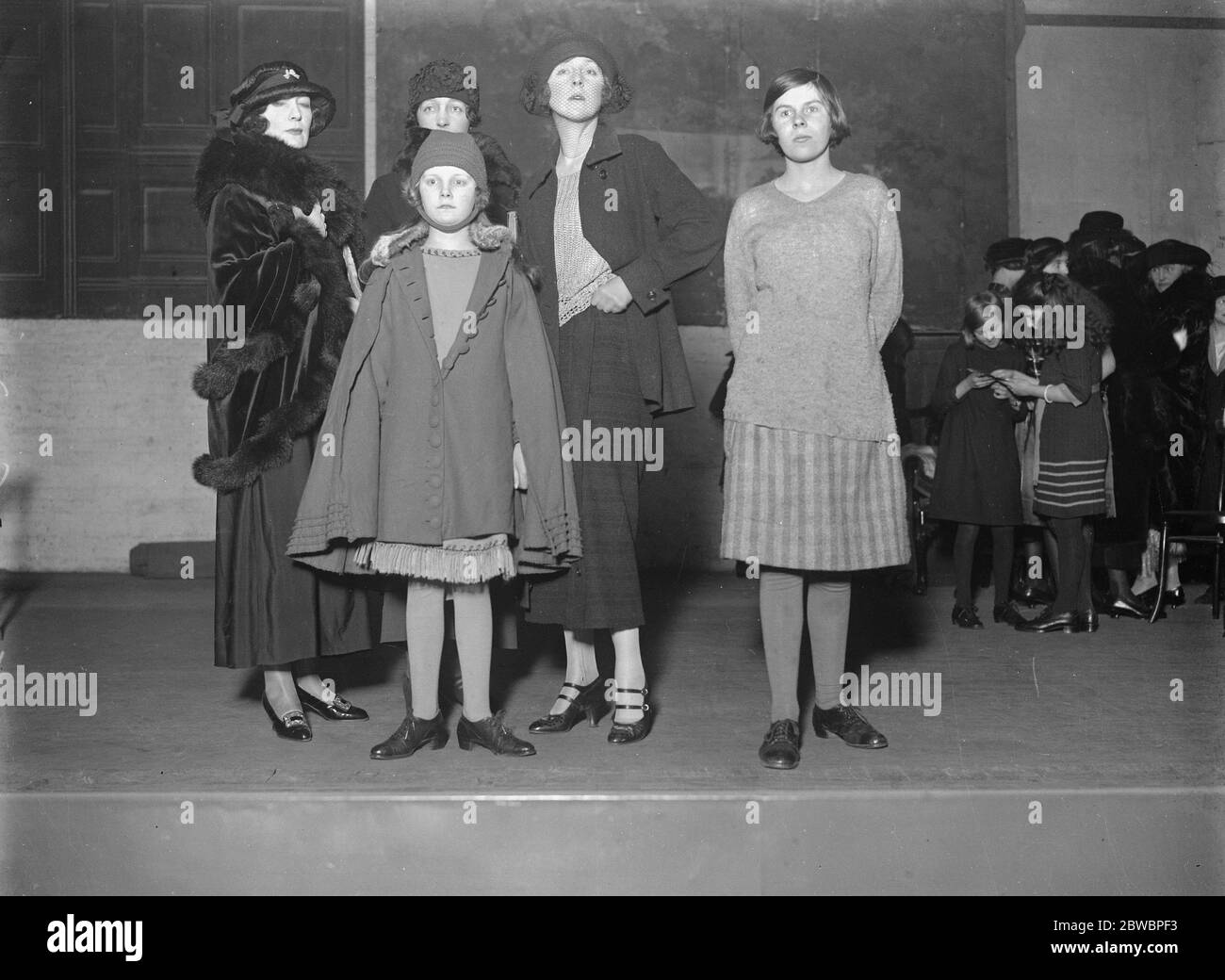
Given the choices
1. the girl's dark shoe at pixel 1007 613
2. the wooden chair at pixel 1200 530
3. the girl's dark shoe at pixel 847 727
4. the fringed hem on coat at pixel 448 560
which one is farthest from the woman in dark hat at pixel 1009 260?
the fringed hem on coat at pixel 448 560

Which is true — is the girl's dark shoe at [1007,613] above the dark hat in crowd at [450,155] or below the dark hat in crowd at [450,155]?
below

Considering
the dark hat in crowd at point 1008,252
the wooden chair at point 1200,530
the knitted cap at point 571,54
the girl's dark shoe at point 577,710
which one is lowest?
the girl's dark shoe at point 577,710

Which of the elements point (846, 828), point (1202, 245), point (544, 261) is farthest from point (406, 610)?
point (1202, 245)

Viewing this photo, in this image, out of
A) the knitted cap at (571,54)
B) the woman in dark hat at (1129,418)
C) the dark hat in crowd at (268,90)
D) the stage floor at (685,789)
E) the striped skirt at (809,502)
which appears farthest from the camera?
the woman in dark hat at (1129,418)

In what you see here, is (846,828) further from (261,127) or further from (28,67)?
(28,67)

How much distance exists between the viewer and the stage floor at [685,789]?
304 cm

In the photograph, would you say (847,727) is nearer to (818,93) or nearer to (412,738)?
(412,738)

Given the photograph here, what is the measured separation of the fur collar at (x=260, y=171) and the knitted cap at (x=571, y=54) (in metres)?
0.69

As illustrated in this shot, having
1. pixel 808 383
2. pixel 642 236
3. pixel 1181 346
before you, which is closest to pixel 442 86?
pixel 642 236

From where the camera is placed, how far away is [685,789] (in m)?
3.11

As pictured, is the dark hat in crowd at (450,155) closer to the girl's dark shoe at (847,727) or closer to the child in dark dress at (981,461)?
the girl's dark shoe at (847,727)

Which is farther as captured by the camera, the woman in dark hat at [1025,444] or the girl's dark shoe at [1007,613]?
the woman in dark hat at [1025,444]

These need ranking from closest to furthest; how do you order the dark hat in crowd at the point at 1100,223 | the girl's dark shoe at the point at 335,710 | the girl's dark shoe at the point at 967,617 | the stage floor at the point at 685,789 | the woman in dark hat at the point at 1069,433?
the stage floor at the point at 685,789 < the girl's dark shoe at the point at 335,710 < the woman in dark hat at the point at 1069,433 < the girl's dark shoe at the point at 967,617 < the dark hat in crowd at the point at 1100,223
